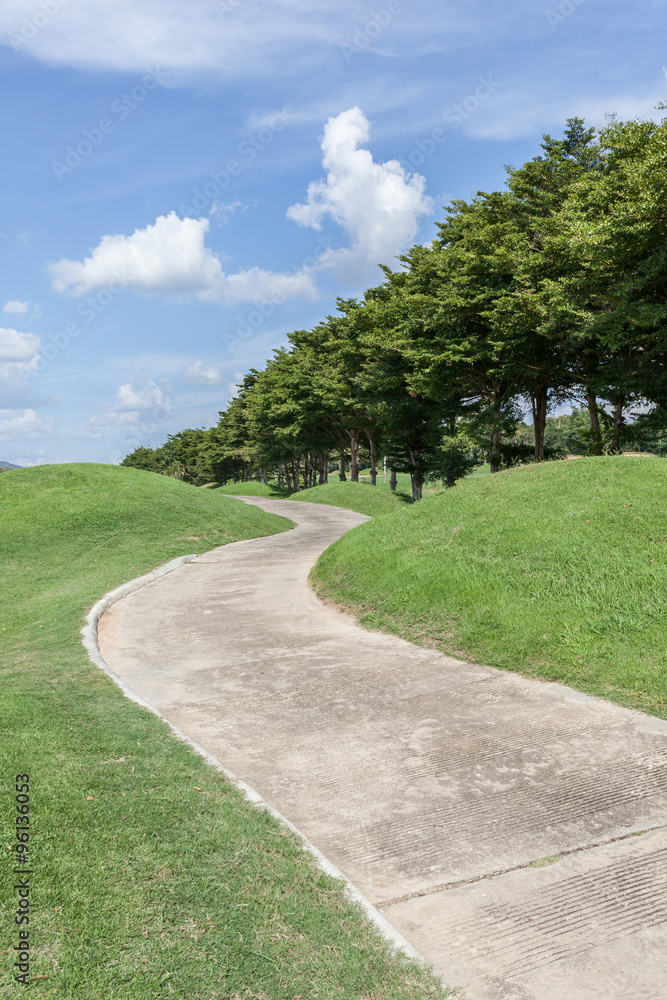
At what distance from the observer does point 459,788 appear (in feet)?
15.3

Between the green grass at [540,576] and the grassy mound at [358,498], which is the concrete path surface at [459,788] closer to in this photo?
the green grass at [540,576]

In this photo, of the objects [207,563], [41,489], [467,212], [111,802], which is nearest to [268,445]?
[467,212]

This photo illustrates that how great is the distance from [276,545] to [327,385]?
22.2m

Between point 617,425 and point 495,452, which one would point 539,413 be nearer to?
point 495,452

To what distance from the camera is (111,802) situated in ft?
13.4

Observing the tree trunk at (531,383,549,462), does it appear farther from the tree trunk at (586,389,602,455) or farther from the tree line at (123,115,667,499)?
the tree trunk at (586,389,602,455)

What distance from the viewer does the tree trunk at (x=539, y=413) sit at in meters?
26.7

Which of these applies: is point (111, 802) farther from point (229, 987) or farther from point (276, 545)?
point (276, 545)

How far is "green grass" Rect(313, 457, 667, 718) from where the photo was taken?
709 cm

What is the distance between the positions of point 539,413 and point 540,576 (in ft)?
67.6

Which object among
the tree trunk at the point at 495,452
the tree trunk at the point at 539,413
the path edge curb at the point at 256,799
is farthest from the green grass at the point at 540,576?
the tree trunk at the point at 495,452

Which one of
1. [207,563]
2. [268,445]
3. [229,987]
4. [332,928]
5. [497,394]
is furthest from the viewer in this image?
[268,445]

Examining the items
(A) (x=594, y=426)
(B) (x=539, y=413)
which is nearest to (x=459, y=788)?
(A) (x=594, y=426)

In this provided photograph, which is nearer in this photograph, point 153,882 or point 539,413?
point 153,882
